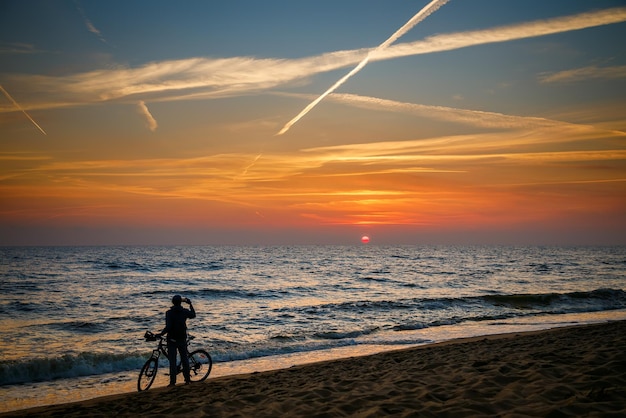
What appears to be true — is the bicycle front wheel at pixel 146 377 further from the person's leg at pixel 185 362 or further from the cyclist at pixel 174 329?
Result: the person's leg at pixel 185 362

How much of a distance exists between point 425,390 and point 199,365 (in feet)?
22.9

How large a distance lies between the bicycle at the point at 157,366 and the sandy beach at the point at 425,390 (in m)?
0.60

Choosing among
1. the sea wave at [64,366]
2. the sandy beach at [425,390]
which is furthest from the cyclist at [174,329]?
the sea wave at [64,366]

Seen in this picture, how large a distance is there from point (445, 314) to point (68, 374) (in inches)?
840

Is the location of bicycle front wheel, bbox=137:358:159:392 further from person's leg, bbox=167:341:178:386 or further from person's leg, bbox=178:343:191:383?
person's leg, bbox=178:343:191:383

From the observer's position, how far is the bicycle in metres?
12.4

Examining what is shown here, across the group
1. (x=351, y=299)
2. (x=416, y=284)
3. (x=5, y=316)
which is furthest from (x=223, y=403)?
(x=416, y=284)

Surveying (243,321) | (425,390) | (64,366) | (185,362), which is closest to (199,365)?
(185,362)

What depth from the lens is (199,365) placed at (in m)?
13.2

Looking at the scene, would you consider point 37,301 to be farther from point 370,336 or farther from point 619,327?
point 619,327

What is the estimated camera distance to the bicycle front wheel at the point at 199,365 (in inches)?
518

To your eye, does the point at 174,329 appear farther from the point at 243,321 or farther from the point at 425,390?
the point at 243,321

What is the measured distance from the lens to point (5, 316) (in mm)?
27000

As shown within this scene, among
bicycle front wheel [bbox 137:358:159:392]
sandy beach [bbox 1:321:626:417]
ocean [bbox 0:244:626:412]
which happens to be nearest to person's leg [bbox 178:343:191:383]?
sandy beach [bbox 1:321:626:417]
